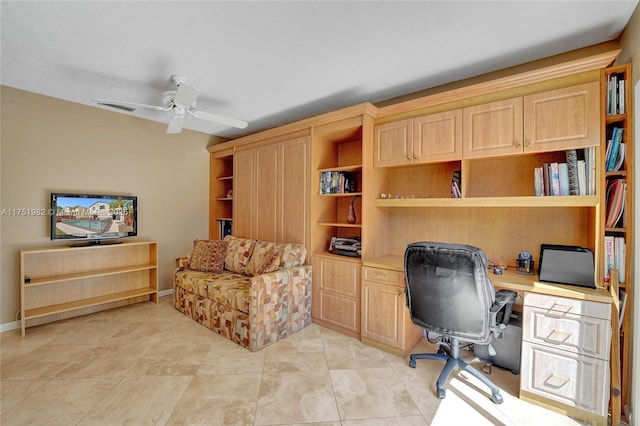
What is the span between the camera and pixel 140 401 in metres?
1.85

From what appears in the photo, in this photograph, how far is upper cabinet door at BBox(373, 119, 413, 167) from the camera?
259 cm

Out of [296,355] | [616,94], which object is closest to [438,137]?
[616,94]

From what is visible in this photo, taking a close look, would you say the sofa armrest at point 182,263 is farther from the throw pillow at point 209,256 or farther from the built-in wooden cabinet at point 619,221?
the built-in wooden cabinet at point 619,221

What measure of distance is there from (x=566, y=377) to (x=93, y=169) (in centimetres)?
491

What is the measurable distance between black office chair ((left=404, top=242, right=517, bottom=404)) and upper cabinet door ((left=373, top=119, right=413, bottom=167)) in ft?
3.26

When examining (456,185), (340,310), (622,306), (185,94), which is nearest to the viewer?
(622,306)

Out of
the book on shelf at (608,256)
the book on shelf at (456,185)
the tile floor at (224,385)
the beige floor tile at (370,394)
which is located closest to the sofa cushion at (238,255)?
the tile floor at (224,385)

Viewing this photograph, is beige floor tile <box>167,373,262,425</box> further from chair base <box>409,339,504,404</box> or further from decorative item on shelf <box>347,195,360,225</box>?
decorative item on shelf <box>347,195,360,225</box>

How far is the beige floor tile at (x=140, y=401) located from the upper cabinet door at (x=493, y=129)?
2.84 metres

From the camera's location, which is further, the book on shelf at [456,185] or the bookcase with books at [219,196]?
the bookcase with books at [219,196]

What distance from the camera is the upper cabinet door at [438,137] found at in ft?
7.66

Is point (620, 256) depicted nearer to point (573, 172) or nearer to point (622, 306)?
point (622, 306)

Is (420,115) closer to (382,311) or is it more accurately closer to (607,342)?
(382,311)

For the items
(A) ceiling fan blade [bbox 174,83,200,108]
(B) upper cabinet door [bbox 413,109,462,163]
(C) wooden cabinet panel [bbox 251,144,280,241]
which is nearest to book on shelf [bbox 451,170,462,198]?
(B) upper cabinet door [bbox 413,109,462,163]
